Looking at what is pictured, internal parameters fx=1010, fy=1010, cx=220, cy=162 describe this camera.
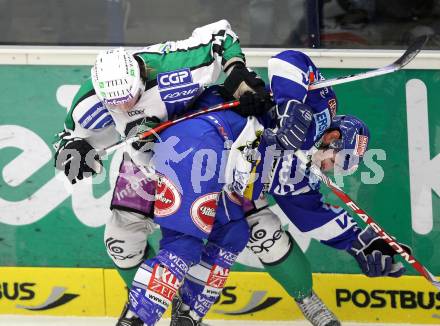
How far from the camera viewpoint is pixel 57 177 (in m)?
4.85

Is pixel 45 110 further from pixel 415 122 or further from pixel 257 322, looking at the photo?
pixel 415 122

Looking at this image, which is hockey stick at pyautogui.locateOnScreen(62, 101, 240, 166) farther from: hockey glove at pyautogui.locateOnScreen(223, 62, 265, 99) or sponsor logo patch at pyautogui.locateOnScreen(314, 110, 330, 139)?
sponsor logo patch at pyautogui.locateOnScreen(314, 110, 330, 139)

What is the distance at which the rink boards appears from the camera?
4.74 m

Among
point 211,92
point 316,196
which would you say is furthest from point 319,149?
point 211,92

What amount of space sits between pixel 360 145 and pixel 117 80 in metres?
1.04

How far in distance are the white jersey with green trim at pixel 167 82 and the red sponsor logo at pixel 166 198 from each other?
0.32m

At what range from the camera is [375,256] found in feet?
13.6

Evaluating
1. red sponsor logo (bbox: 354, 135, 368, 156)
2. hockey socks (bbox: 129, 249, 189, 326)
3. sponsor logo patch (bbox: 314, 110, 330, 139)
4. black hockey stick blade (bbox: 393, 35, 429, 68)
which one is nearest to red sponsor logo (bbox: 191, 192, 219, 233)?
hockey socks (bbox: 129, 249, 189, 326)

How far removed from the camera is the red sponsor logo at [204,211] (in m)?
3.82

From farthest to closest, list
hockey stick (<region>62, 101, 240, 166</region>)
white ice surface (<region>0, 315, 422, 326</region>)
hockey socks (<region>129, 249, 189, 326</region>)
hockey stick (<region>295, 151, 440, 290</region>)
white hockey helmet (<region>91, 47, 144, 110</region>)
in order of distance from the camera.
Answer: white ice surface (<region>0, 315, 422, 326</region>) → hockey stick (<region>295, 151, 440, 290</region>) → hockey stick (<region>62, 101, 240, 166</region>) → white hockey helmet (<region>91, 47, 144, 110</region>) → hockey socks (<region>129, 249, 189, 326</region>)

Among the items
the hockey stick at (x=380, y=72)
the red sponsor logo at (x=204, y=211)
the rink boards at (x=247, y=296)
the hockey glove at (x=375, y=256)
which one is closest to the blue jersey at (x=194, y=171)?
the red sponsor logo at (x=204, y=211)

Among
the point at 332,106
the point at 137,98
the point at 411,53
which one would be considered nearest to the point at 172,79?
the point at 137,98

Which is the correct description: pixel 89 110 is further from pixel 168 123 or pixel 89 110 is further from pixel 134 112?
pixel 168 123

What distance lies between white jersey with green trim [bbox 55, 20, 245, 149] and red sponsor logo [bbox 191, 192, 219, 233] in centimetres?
44
